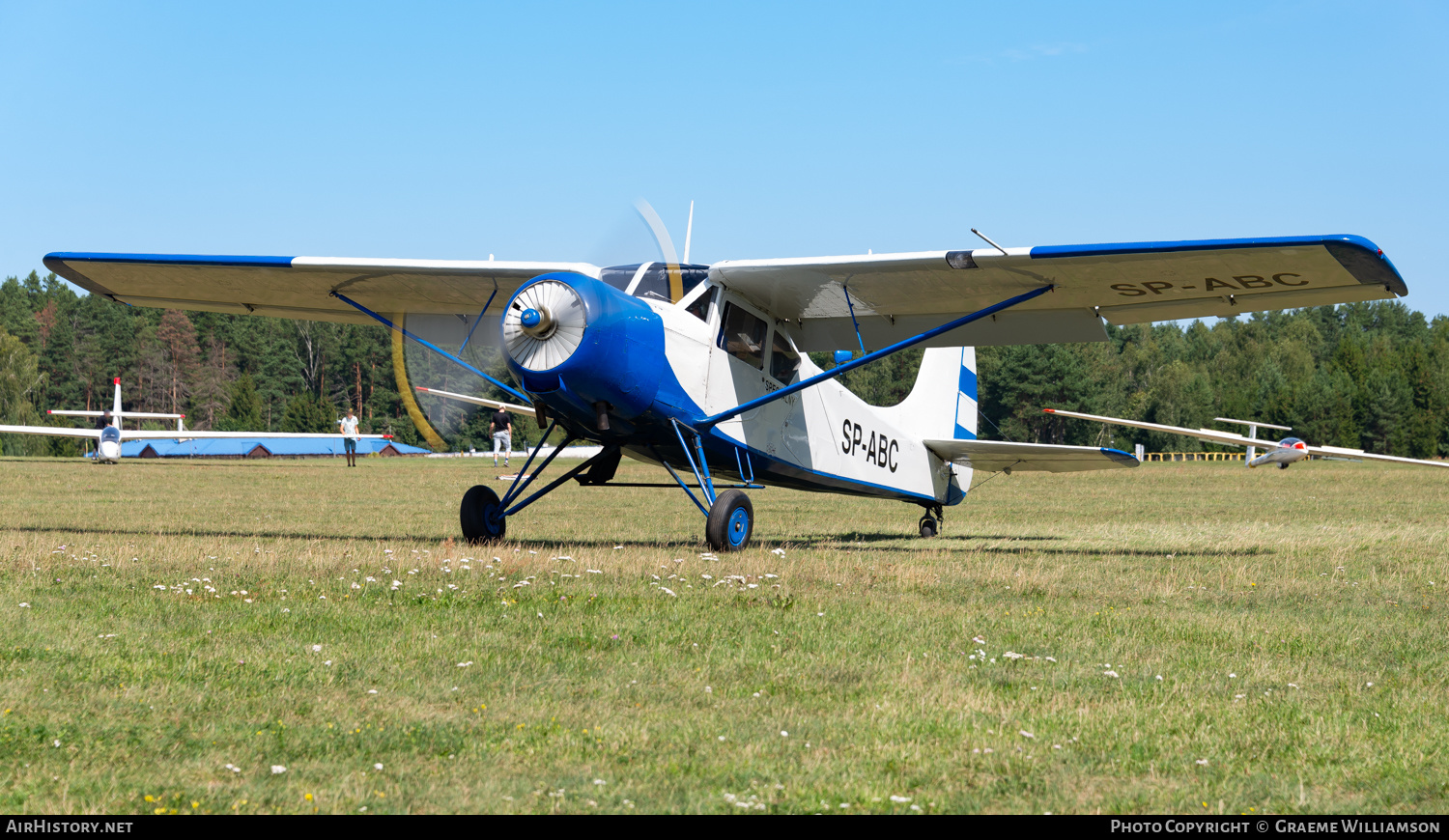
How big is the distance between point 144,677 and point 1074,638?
4863 millimetres

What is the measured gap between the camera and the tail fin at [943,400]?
1719 centimetres

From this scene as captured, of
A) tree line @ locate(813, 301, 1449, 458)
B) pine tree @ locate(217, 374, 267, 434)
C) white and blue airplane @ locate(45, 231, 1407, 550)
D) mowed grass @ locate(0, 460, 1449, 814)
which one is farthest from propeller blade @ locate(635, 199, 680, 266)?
pine tree @ locate(217, 374, 267, 434)

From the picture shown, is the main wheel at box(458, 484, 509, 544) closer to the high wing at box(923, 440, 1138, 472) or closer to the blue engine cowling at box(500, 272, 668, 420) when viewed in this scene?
the blue engine cowling at box(500, 272, 668, 420)

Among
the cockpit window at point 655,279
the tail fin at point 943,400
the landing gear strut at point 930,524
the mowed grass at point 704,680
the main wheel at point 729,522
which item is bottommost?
the mowed grass at point 704,680

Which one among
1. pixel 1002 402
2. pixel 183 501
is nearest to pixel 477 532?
pixel 183 501

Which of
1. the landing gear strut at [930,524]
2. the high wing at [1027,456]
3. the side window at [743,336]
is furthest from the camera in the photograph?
the landing gear strut at [930,524]

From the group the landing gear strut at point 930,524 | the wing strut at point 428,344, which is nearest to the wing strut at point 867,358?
the wing strut at point 428,344

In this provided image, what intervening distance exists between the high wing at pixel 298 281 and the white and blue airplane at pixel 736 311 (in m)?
0.03

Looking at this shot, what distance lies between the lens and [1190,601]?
842 centimetres

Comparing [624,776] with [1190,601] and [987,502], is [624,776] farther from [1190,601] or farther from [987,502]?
[987,502]

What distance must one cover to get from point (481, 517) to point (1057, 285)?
6600mm

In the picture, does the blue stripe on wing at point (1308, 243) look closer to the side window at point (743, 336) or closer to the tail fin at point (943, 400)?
the side window at point (743, 336)

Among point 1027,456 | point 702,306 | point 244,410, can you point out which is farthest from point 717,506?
point 244,410

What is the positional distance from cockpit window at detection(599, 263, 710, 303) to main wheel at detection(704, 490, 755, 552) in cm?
212
